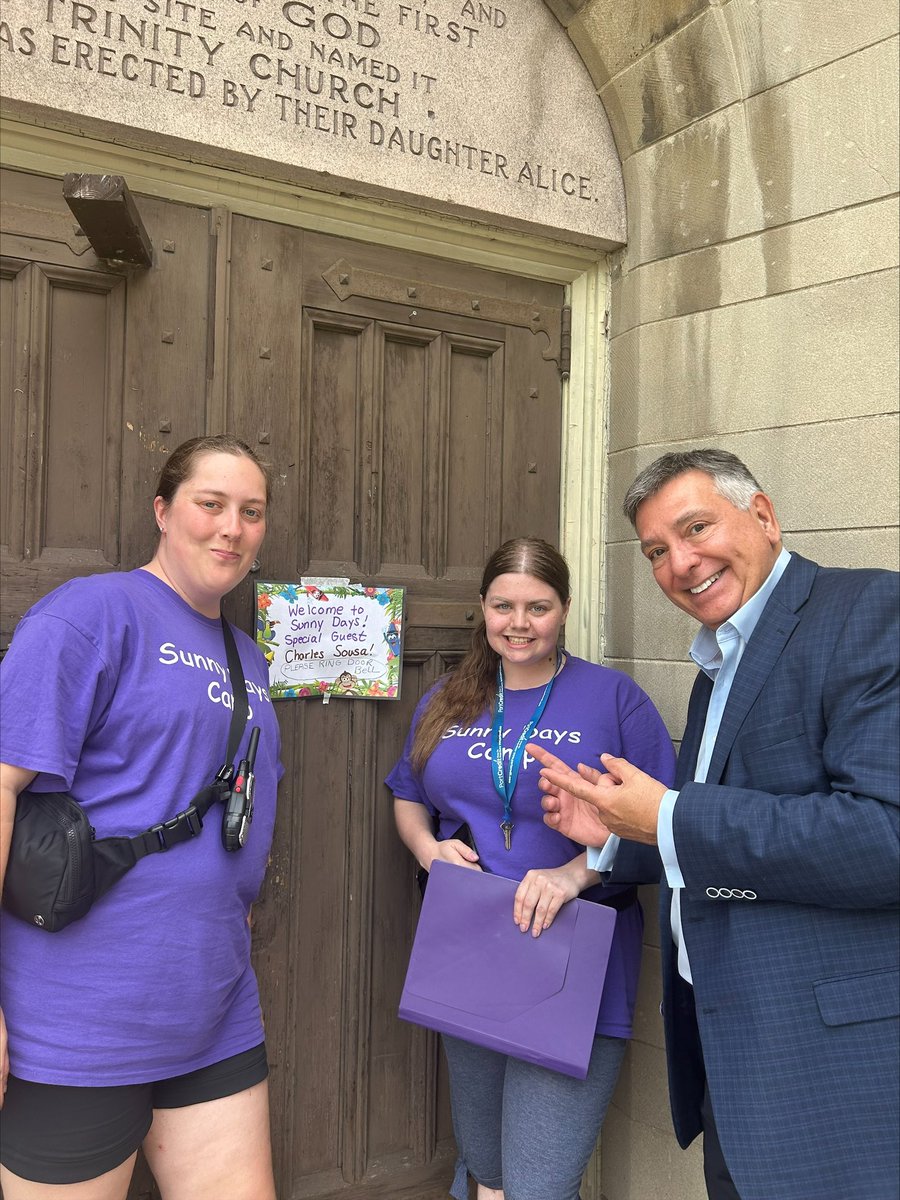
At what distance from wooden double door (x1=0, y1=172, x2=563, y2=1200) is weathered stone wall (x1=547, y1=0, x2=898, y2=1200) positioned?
0.39 meters

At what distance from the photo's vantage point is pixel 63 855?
1652mm

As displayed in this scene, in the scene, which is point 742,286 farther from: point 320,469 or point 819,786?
point 819,786

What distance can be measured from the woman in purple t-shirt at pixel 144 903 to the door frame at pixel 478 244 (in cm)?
86

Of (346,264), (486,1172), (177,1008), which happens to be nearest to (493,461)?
(346,264)

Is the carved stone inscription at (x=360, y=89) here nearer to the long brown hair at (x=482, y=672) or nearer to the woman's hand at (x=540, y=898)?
the long brown hair at (x=482, y=672)

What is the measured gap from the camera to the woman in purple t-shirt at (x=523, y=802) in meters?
2.18

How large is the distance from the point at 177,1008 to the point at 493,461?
176 cm

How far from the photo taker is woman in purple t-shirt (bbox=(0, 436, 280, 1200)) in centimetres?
172

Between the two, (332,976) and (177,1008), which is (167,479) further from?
(332,976)

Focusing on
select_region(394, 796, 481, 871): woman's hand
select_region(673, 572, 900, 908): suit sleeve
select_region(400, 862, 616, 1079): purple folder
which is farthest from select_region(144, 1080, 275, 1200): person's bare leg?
select_region(673, 572, 900, 908): suit sleeve

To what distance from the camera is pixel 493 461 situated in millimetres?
2908

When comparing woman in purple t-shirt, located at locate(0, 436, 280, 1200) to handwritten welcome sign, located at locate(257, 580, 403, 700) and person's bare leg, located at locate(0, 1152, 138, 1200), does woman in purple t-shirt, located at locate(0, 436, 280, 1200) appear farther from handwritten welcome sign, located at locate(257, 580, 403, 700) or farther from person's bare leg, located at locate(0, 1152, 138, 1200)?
handwritten welcome sign, located at locate(257, 580, 403, 700)

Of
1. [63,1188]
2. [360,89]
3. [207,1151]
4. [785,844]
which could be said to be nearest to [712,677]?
[785,844]

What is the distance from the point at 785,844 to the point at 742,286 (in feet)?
5.68
